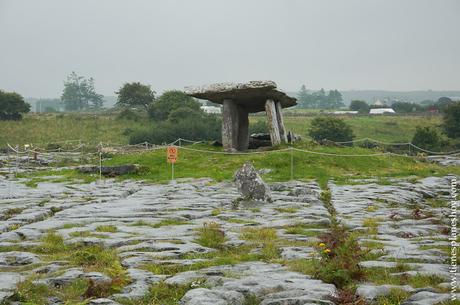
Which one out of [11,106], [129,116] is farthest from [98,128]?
[11,106]

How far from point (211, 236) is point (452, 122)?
54074mm

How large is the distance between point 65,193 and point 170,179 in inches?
183

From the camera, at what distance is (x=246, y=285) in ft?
20.7

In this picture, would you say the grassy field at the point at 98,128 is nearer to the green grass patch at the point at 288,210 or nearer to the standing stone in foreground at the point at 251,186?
the standing stone in foreground at the point at 251,186

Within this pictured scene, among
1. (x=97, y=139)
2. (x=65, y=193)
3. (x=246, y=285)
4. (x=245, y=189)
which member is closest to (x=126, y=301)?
(x=246, y=285)

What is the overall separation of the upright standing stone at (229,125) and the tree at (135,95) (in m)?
57.4

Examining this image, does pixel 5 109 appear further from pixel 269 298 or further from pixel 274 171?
pixel 269 298

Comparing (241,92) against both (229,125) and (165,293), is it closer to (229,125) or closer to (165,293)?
(229,125)

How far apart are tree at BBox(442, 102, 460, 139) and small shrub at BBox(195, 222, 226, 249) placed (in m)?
52.6

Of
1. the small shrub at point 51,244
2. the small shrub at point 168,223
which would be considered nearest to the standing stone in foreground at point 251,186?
the small shrub at point 168,223

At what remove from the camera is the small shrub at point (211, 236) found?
8.90 meters

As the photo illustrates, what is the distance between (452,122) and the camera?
57.5m

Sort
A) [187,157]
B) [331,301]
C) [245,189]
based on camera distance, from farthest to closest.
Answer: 1. [187,157]
2. [245,189]
3. [331,301]

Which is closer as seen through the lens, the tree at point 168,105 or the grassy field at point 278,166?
the grassy field at point 278,166
